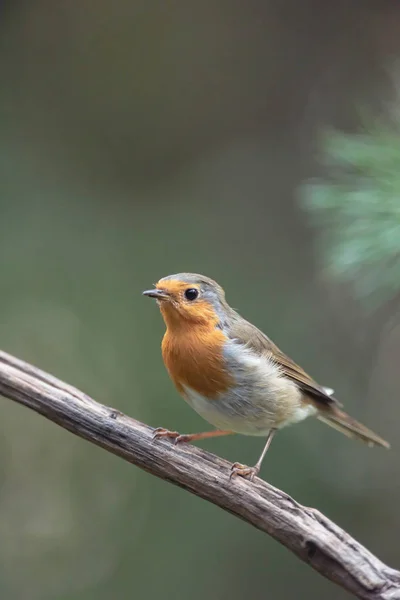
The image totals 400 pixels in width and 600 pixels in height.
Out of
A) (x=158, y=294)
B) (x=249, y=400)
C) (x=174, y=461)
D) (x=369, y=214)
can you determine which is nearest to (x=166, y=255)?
(x=158, y=294)

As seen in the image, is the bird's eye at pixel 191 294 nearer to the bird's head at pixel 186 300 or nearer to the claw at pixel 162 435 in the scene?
the bird's head at pixel 186 300

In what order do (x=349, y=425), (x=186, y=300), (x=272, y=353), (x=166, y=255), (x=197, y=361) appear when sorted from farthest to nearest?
(x=166, y=255) < (x=349, y=425) < (x=272, y=353) < (x=186, y=300) < (x=197, y=361)

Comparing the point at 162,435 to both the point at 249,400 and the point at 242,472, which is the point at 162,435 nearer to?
the point at 242,472

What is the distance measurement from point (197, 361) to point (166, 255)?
171 centimetres

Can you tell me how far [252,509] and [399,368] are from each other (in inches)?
84.5

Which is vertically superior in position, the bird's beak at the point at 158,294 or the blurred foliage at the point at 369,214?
the bird's beak at the point at 158,294

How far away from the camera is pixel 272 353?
2.62 meters

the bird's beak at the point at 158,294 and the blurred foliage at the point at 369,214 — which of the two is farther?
the bird's beak at the point at 158,294

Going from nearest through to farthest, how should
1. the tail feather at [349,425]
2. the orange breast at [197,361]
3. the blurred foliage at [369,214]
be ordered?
1. the blurred foliage at [369,214]
2. the orange breast at [197,361]
3. the tail feather at [349,425]

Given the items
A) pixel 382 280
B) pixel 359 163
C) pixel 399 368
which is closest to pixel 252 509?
pixel 382 280

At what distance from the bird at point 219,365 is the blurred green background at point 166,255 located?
2.53ft

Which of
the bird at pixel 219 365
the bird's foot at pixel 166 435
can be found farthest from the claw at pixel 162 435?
the bird at pixel 219 365

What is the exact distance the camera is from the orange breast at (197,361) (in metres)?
2.31

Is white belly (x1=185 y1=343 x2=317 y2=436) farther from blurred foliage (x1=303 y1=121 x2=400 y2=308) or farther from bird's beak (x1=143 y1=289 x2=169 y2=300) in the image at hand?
blurred foliage (x1=303 y1=121 x2=400 y2=308)
